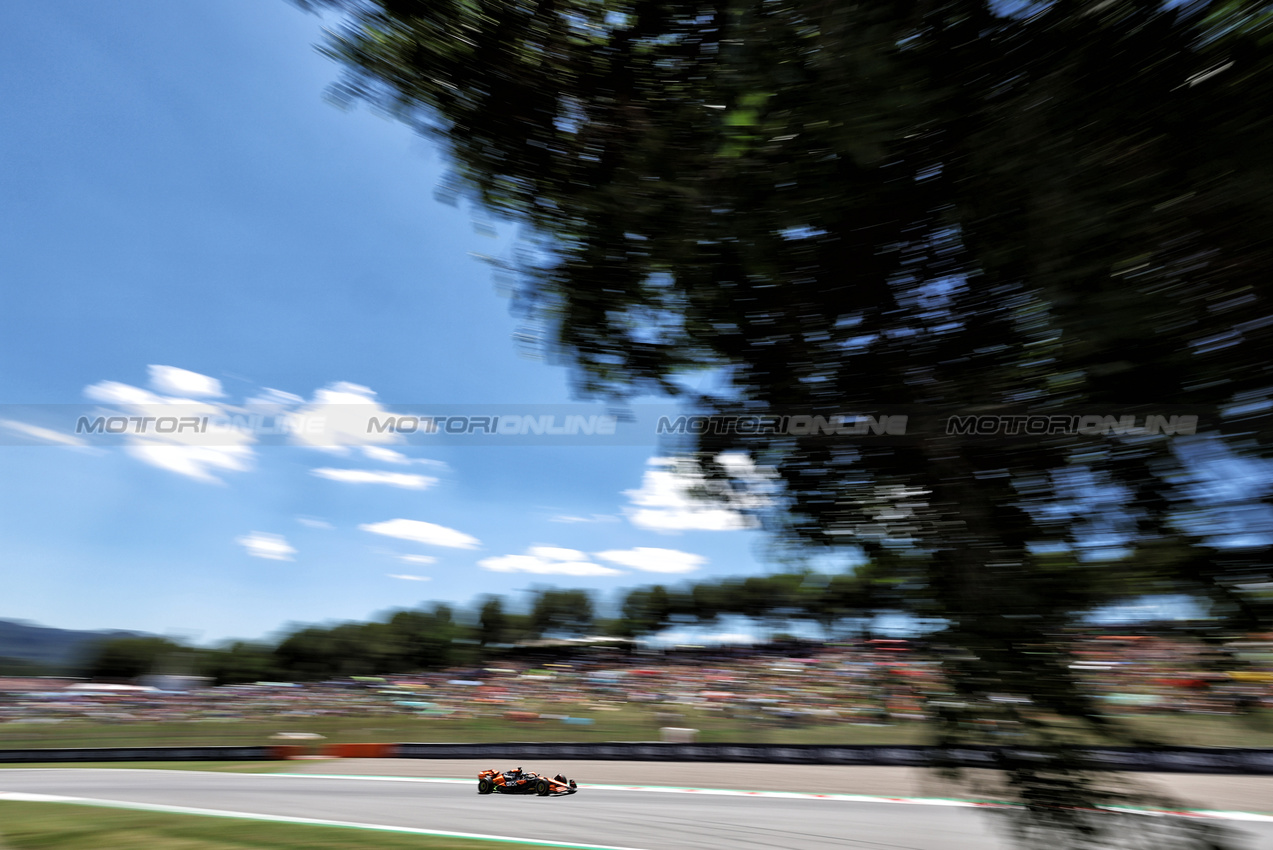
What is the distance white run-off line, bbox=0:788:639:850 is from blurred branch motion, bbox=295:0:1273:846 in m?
6.35

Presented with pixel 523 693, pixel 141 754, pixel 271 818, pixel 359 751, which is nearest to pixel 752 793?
pixel 271 818

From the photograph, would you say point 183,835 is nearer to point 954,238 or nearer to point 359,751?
point 359,751

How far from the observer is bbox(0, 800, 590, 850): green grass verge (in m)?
7.33

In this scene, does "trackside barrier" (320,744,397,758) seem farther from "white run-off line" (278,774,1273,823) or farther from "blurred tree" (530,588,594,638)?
"blurred tree" (530,588,594,638)

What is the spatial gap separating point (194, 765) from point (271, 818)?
9.61 metres

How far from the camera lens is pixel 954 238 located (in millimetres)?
2680

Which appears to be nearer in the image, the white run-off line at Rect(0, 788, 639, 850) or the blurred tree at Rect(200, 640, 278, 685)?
the white run-off line at Rect(0, 788, 639, 850)

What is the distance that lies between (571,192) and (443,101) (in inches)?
35.4

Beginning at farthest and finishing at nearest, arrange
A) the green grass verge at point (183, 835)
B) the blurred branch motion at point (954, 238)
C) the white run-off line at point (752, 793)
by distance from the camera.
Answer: the white run-off line at point (752, 793), the green grass verge at point (183, 835), the blurred branch motion at point (954, 238)

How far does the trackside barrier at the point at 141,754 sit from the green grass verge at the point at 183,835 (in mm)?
7283

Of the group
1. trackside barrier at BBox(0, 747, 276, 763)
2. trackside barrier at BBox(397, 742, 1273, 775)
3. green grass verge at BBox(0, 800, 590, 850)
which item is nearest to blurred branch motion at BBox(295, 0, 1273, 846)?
trackside barrier at BBox(397, 742, 1273, 775)

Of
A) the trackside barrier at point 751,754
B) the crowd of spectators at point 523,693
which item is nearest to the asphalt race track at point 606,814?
the trackside barrier at point 751,754

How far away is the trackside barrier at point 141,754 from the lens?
1616cm

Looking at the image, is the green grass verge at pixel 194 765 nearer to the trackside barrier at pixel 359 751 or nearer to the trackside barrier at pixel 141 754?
the trackside barrier at pixel 141 754
